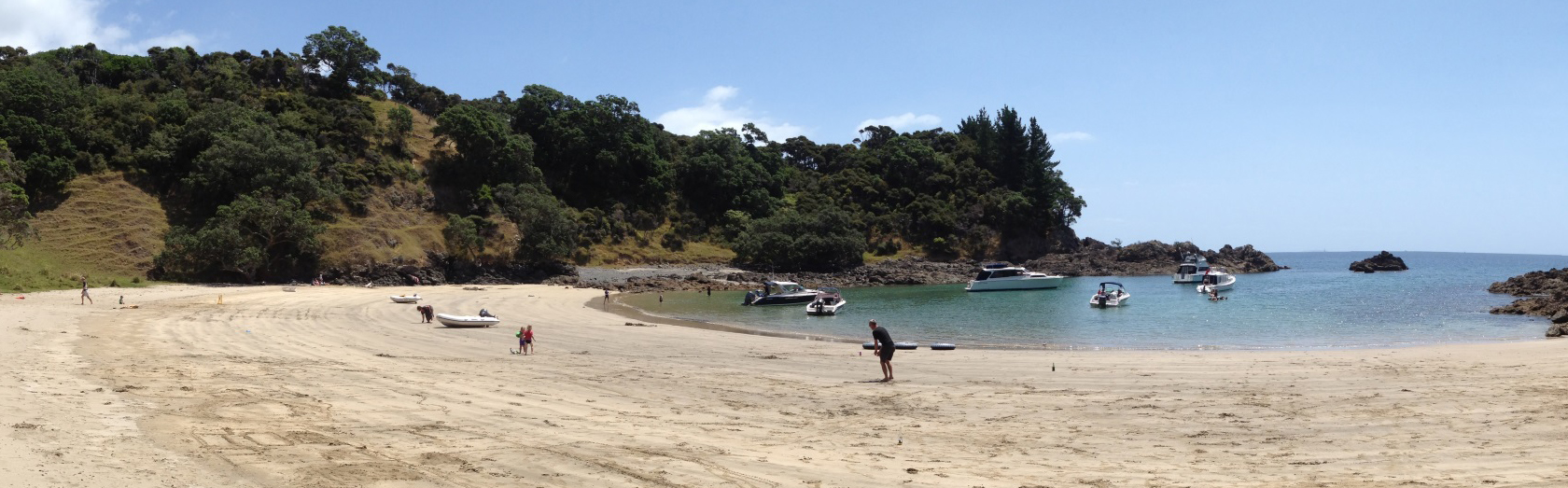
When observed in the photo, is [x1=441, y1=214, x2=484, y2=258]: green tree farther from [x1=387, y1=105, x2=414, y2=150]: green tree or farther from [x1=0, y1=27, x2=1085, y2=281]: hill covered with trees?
[x1=387, y1=105, x2=414, y2=150]: green tree

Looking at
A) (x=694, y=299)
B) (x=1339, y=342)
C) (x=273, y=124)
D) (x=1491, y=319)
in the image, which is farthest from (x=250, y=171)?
(x=1491, y=319)

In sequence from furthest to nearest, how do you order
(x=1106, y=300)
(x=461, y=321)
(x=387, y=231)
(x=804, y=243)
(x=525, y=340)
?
1. (x=804, y=243)
2. (x=387, y=231)
3. (x=1106, y=300)
4. (x=461, y=321)
5. (x=525, y=340)

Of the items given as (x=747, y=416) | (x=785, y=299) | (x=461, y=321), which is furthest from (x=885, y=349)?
(x=785, y=299)

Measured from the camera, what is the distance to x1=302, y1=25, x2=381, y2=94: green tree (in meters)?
74.2

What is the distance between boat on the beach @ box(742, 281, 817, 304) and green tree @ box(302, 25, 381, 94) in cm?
Answer: 5046

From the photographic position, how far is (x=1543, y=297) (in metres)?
39.9

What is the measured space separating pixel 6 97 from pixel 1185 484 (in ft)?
224

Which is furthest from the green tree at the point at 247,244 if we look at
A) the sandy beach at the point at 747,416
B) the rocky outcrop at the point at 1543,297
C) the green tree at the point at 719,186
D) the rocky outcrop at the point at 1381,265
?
the rocky outcrop at the point at 1381,265

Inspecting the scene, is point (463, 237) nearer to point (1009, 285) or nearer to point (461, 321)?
point (461, 321)

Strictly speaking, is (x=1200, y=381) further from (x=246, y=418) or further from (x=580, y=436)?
(x=246, y=418)

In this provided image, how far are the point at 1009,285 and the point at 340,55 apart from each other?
2435 inches

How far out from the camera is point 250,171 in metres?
53.3

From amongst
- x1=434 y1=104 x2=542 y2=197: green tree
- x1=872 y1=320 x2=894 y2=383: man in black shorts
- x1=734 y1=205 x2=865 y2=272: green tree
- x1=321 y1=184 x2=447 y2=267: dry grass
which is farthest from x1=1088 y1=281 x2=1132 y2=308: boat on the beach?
x1=434 y1=104 x2=542 y2=197: green tree

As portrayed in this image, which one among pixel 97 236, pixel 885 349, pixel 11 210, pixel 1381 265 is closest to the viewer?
pixel 885 349
